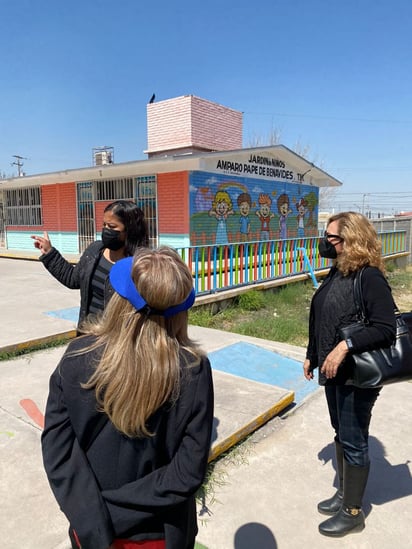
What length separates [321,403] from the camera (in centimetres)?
419

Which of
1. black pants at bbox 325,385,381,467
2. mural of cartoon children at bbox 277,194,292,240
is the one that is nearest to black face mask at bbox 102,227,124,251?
black pants at bbox 325,385,381,467

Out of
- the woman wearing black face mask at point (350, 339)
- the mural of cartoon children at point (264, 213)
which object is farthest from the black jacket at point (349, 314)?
the mural of cartoon children at point (264, 213)

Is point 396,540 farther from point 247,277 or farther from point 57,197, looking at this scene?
point 57,197

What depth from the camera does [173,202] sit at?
12.2 metres

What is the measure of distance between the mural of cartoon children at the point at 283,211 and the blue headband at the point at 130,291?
14186 millimetres

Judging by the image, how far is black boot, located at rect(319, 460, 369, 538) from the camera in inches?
93.7

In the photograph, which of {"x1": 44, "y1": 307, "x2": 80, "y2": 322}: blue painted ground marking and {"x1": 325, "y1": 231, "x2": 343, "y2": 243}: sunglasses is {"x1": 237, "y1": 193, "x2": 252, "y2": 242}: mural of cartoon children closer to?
{"x1": 44, "y1": 307, "x2": 80, "y2": 322}: blue painted ground marking

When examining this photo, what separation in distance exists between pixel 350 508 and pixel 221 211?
10.9m

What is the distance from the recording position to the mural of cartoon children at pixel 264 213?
14310 mm

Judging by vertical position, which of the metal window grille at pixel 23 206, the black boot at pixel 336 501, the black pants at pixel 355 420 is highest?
Answer: the metal window grille at pixel 23 206

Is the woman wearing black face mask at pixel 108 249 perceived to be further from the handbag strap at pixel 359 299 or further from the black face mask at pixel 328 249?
the handbag strap at pixel 359 299

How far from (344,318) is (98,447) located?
1.48 m

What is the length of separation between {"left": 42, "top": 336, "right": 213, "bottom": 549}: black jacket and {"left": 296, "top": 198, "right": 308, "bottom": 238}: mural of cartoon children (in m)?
15.3

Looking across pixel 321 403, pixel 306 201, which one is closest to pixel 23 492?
pixel 321 403
